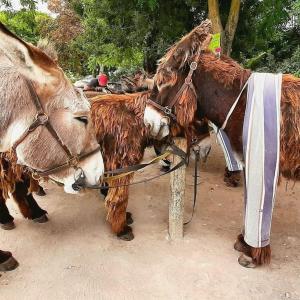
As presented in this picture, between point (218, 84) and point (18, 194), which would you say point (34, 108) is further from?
point (18, 194)

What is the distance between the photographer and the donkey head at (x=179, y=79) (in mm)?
2635

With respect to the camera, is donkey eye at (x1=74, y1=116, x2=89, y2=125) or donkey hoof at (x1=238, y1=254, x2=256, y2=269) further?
donkey hoof at (x1=238, y1=254, x2=256, y2=269)

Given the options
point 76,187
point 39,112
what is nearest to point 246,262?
point 76,187

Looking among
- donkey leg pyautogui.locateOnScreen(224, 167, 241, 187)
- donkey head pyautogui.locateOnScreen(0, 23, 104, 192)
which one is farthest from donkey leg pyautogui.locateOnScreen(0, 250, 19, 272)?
donkey leg pyautogui.locateOnScreen(224, 167, 241, 187)

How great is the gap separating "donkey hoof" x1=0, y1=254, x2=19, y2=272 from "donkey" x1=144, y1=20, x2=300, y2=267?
1799 mm

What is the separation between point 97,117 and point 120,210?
3.27 feet

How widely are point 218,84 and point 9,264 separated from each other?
2479mm

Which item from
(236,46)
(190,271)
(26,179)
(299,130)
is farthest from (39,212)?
(236,46)

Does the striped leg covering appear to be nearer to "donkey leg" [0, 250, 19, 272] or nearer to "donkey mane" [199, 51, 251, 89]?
"donkey mane" [199, 51, 251, 89]

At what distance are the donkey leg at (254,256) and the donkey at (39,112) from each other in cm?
190

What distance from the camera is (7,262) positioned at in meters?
2.90

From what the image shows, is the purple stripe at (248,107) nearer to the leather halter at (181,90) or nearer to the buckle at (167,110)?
the leather halter at (181,90)

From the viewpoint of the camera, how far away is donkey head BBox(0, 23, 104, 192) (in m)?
1.57

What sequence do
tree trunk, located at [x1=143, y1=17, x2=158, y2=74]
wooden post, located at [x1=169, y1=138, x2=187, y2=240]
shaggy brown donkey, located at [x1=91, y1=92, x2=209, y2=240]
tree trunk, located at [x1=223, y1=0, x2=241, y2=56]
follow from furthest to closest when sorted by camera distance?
tree trunk, located at [x1=143, y1=17, x2=158, y2=74]
tree trunk, located at [x1=223, y1=0, x2=241, y2=56]
wooden post, located at [x1=169, y1=138, x2=187, y2=240]
shaggy brown donkey, located at [x1=91, y1=92, x2=209, y2=240]
